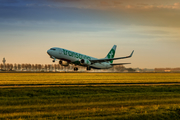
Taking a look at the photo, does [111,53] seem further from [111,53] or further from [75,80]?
[75,80]

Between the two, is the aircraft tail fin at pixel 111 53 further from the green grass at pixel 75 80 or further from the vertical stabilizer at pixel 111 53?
the green grass at pixel 75 80

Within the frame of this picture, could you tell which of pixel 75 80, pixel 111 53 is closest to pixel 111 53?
pixel 111 53

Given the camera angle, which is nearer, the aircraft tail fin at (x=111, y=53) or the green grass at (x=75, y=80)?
the green grass at (x=75, y=80)

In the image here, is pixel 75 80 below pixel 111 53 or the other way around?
below

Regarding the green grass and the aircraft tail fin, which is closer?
the green grass

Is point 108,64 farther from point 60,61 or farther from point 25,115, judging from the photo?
point 25,115

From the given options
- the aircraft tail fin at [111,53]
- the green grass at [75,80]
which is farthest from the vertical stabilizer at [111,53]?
the green grass at [75,80]

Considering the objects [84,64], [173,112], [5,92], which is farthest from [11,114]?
[84,64]

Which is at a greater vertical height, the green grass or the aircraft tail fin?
the aircraft tail fin

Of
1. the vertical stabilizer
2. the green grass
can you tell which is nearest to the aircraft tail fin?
the vertical stabilizer

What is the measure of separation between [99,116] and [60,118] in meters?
2.87

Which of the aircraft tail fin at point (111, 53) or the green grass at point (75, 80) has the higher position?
the aircraft tail fin at point (111, 53)

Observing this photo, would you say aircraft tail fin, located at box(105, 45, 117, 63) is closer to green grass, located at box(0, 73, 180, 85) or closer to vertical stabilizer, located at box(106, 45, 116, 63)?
vertical stabilizer, located at box(106, 45, 116, 63)

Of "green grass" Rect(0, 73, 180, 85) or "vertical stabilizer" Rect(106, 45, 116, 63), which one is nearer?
"green grass" Rect(0, 73, 180, 85)
